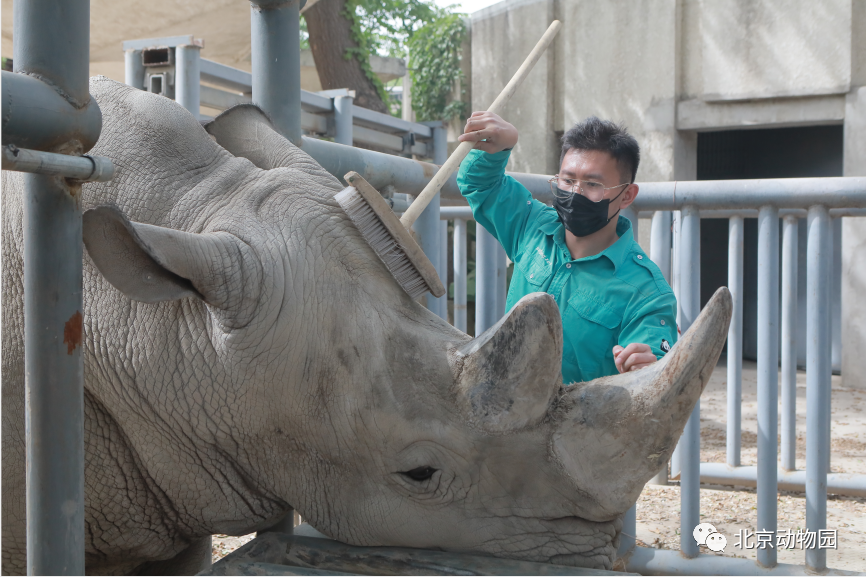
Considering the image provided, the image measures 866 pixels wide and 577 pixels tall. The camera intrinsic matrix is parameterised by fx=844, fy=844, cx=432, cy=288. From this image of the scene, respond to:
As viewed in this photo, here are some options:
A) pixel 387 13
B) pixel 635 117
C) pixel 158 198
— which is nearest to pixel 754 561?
pixel 158 198

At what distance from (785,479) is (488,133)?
11.8 ft

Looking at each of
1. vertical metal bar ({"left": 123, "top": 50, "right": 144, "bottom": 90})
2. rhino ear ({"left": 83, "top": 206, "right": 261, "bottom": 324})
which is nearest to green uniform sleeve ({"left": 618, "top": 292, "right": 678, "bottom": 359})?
rhino ear ({"left": 83, "top": 206, "right": 261, "bottom": 324})

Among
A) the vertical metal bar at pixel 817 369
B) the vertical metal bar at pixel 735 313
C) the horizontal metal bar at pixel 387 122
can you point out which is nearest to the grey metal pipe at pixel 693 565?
the vertical metal bar at pixel 817 369

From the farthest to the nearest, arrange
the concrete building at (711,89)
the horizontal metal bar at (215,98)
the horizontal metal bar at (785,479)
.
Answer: the concrete building at (711,89) < the horizontal metal bar at (785,479) < the horizontal metal bar at (215,98)

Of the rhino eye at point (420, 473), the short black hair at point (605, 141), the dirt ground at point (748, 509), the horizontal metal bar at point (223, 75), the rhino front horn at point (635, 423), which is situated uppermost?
the horizontal metal bar at point (223, 75)

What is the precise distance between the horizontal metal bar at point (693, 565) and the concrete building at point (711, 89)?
20.9 ft

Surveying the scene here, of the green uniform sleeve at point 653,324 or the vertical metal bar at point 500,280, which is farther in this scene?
the vertical metal bar at point 500,280

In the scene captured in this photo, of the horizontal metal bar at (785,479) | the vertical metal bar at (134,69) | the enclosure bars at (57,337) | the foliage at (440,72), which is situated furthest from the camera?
the foliage at (440,72)

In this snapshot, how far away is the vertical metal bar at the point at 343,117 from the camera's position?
6406mm

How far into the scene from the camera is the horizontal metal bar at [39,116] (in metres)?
1.24

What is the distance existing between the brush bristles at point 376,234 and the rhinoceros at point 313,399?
49 millimetres

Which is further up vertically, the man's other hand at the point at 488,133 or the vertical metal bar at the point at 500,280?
the man's other hand at the point at 488,133

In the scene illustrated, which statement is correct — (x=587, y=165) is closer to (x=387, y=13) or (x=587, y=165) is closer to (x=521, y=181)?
(x=521, y=181)

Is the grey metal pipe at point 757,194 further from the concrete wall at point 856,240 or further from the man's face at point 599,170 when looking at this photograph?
the concrete wall at point 856,240
